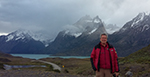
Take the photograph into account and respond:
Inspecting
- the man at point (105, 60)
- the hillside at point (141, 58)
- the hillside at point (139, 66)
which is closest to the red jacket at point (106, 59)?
the man at point (105, 60)

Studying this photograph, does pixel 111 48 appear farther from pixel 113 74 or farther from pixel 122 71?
pixel 122 71

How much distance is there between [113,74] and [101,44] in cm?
146

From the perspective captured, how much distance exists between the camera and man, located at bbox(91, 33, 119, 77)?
20.7 feet

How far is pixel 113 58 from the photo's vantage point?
638 cm

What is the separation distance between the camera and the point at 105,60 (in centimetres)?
632

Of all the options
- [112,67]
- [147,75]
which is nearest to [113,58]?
[112,67]

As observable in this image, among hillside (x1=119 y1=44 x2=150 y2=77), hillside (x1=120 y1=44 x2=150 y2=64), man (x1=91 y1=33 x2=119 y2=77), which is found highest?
man (x1=91 y1=33 x2=119 y2=77)

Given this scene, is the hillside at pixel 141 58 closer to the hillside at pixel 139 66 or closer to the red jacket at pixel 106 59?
the hillside at pixel 139 66

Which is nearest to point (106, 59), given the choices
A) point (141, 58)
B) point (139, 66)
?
point (139, 66)

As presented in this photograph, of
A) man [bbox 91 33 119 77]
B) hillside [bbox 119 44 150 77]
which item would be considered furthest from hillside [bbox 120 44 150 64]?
man [bbox 91 33 119 77]

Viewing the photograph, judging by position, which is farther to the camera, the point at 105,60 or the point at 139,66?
the point at 139,66

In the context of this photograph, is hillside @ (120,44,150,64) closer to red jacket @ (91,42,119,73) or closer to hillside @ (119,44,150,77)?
hillside @ (119,44,150,77)

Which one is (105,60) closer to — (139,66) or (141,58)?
(139,66)

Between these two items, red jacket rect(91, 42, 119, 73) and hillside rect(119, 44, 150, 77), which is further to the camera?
hillside rect(119, 44, 150, 77)
